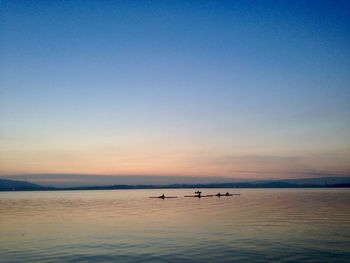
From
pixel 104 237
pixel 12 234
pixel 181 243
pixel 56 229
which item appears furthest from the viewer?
pixel 56 229

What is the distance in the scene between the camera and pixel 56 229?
160 feet

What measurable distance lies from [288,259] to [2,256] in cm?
2531

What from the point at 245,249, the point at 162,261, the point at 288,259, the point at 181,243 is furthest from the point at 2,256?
the point at 288,259

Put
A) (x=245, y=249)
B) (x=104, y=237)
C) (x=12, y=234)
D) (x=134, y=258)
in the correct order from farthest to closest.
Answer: (x=12, y=234)
(x=104, y=237)
(x=245, y=249)
(x=134, y=258)

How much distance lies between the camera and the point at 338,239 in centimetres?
3772

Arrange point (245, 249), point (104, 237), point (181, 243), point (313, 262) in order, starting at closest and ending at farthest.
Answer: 1. point (313, 262)
2. point (245, 249)
3. point (181, 243)
4. point (104, 237)

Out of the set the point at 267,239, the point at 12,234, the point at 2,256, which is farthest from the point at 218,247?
the point at 12,234

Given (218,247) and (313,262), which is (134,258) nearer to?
(218,247)

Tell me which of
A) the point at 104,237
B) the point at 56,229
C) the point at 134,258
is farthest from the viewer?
the point at 56,229

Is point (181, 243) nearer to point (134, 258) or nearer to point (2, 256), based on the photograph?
point (134, 258)

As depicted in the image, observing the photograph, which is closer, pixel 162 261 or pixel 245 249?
pixel 162 261

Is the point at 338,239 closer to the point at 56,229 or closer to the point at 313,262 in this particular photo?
the point at 313,262

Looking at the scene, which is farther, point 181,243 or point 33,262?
point 181,243

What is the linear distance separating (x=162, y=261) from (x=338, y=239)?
2134 cm
